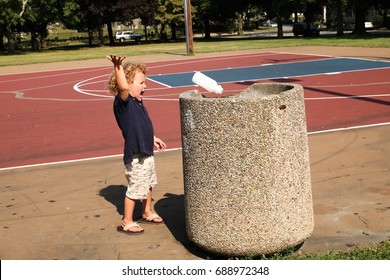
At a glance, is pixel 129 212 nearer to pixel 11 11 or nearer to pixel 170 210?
pixel 170 210

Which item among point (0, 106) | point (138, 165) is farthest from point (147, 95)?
point (138, 165)

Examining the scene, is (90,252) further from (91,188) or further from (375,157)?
(375,157)

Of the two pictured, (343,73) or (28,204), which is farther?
(343,73)

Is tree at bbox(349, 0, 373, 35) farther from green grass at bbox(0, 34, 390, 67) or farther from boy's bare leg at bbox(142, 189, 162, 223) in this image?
boy's bare leg at bbox(142, 189, 162, 223)

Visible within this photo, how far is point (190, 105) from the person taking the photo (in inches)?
178

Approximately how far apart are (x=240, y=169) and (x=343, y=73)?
49.1ft

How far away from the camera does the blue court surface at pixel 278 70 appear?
1936 centimetres

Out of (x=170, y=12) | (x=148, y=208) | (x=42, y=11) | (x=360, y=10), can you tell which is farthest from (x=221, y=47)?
(x=148, y=208)

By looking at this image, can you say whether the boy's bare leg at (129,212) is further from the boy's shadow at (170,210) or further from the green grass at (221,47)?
the green grass at (221,47)

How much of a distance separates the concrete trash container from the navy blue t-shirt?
0.80m

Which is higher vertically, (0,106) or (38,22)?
(38,22)

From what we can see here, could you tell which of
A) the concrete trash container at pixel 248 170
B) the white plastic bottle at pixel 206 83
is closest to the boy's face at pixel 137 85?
the white plastic bottle at pixel 206 83

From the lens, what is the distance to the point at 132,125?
529 centimetres
